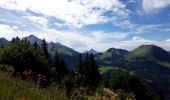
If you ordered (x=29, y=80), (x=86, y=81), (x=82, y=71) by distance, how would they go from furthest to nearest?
(x=82, y=71)
(x=86, y=81)
(x=29, y=80)

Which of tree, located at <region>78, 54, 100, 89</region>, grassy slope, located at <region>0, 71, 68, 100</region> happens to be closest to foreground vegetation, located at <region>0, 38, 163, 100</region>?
grassy slope, located at <region>0, 71, 68, 100</region>

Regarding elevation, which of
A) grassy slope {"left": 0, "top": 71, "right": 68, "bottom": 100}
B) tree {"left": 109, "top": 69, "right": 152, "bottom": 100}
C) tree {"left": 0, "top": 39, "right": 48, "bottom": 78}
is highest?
tree {"left": 0, "top": 39, "right": 48, "bottom": 78}

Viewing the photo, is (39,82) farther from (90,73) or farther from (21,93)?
(90,73)

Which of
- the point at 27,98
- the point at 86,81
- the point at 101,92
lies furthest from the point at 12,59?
the point at 86,81

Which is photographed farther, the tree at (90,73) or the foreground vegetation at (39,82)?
the tree at (90,73)

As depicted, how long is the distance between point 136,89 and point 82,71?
133 feet

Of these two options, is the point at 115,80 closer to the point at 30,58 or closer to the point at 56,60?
the point at 56,60

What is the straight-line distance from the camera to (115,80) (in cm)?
8069

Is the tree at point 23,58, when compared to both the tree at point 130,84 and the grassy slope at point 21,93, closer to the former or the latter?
the grassy slope at point 21,93

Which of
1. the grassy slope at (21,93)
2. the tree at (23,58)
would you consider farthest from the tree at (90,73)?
the grassy slope at (21,93)

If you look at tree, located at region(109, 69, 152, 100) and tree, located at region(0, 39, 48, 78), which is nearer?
tree, located at region(0, 39, 48, 78)

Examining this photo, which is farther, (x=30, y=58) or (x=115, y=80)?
(x=115, y=80)

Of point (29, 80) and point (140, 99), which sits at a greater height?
point (29, 80)

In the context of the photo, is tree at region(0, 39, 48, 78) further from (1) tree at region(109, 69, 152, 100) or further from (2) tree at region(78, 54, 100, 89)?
(2) tree at region(78, 54, 100, 89)
